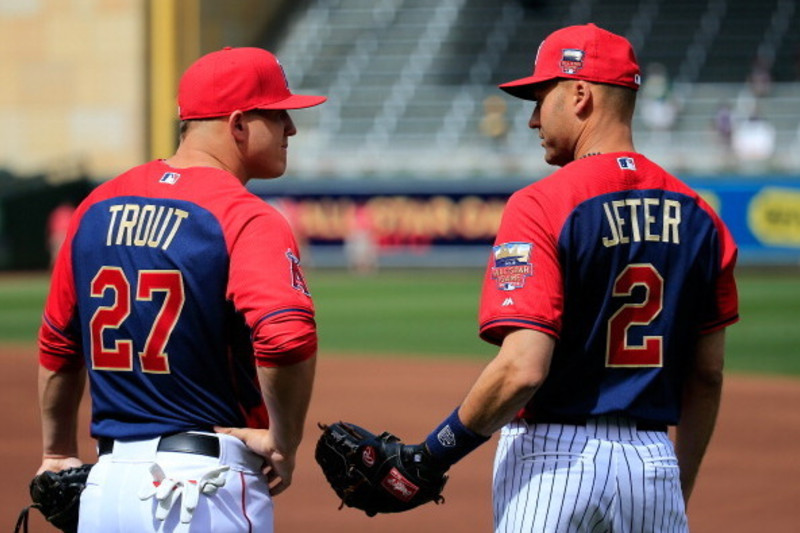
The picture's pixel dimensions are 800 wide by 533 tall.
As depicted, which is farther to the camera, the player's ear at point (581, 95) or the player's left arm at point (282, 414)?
the player's ear at point (581, 95)

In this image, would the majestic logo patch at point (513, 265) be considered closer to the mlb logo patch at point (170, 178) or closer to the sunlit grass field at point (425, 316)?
the mlb logo patch at point (170, 178)

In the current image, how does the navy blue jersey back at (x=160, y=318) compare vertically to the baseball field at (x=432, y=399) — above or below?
above

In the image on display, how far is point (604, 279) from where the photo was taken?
335 centimetres

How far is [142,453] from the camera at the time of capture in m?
3.35

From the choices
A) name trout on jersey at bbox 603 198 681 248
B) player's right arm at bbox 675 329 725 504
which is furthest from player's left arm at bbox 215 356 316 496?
player's right arm at bbox 675 329 725 504

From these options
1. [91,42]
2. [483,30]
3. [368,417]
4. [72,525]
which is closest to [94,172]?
[91,42]

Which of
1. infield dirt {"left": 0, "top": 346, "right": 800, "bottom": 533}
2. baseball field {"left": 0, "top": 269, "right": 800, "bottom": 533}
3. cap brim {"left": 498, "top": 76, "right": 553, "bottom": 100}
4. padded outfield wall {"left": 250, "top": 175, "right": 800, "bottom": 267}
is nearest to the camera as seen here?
cap brim {"left": 498, "top": 76, "right": 553, "bottom": 100}

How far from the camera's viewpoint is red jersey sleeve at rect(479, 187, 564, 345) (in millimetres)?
3225

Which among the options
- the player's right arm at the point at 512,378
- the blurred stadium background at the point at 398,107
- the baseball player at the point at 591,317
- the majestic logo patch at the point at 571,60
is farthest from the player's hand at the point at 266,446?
the blurred stadium background at the point at 398,107

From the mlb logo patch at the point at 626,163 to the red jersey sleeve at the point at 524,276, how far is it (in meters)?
0.28

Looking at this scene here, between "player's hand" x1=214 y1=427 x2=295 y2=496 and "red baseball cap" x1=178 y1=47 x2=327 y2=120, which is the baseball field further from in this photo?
"red baseball cap" x1=178 y1=47 x2=327 y2=120

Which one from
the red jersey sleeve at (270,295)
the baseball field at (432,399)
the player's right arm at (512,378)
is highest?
the red jersey sleeve at (270,295)

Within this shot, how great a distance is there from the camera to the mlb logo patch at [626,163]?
11.4 ft

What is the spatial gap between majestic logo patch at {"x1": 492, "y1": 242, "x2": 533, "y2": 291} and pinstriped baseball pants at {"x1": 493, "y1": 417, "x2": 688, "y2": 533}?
0.39 m
